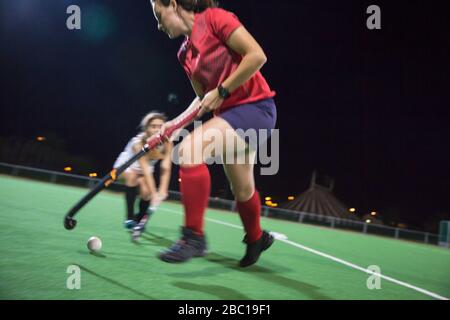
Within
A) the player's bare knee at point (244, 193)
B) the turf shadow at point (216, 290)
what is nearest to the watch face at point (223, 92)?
the player's bare knee at point (244, 193)

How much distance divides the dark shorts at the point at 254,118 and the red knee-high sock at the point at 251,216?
0.62 m

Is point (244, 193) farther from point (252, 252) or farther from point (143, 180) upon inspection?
point (143, 180)

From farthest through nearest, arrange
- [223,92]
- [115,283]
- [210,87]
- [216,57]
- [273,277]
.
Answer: [273,277] → [210,87] → [216,57] → [223,92] → [115,283]

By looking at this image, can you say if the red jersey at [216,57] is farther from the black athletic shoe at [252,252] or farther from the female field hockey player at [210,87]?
the black athletic shoe at [252,252]

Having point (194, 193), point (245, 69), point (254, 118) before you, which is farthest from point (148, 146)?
point (245, 69)

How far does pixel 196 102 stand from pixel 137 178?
2.44 m

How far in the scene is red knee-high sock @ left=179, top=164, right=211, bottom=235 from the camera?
2621 mm

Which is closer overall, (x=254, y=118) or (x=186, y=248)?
(x=186, y=248)

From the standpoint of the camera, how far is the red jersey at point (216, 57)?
2.60 m

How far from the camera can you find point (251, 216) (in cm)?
335

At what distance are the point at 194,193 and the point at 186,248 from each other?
0.39 metres

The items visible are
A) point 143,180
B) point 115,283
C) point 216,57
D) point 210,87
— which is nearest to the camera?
point 115,283
